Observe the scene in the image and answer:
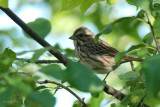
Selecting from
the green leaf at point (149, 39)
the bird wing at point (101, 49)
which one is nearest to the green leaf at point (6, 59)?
the green leaf at point (149, 39)

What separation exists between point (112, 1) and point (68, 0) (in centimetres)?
44

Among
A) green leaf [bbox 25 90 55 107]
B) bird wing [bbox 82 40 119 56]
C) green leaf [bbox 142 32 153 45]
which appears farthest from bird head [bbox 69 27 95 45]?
green leaf [bbox 25 90 55 107]

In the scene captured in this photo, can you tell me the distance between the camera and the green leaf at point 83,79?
157 cm

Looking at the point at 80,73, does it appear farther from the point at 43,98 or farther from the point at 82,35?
the point at 82,35

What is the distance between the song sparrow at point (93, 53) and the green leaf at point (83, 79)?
3389 millimetres

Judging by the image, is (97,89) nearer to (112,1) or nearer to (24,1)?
(112,1)

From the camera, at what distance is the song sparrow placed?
510 cm

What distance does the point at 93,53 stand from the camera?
5270mm

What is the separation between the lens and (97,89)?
161cm

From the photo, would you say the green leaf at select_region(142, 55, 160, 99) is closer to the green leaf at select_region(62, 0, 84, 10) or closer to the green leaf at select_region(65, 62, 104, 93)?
the green leaf at select_region(65, 62, 104, 93)

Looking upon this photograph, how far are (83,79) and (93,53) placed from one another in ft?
12.1

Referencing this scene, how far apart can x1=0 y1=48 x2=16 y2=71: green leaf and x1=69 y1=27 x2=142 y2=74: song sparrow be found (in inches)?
104

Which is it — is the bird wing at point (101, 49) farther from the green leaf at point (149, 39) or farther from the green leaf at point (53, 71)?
the green leaf at point (53, 71)

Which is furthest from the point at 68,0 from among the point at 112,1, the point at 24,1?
the point at 24,1
